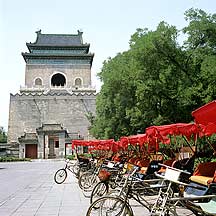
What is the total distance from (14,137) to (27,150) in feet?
12.8

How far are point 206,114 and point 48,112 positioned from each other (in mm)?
52721

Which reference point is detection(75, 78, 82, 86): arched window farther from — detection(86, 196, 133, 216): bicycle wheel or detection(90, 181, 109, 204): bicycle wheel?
detection(86, 196, 133, 216): bicycle wheel

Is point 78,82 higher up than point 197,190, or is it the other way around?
point 78,82

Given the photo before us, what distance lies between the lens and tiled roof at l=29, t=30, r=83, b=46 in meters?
62.7

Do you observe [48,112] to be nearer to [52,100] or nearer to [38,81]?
Result: [52,100]

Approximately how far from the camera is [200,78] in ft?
61.6

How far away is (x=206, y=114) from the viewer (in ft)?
19.3

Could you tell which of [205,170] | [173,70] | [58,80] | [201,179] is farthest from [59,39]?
[201,179]

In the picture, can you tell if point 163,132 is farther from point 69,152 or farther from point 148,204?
point 69,152

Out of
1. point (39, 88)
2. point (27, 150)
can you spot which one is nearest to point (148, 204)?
point (27, 150)

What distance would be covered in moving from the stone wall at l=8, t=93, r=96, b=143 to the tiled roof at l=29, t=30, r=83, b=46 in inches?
404

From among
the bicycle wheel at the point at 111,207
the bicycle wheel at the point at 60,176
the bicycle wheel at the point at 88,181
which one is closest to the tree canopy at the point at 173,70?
the bicycle wheel at the point at 60,176

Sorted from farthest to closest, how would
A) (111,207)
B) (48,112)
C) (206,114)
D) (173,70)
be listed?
(48,112) → (173,70) → (206,114) → (111,207)

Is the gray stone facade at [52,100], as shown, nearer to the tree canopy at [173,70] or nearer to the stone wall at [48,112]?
the stone wall at [48,112]
